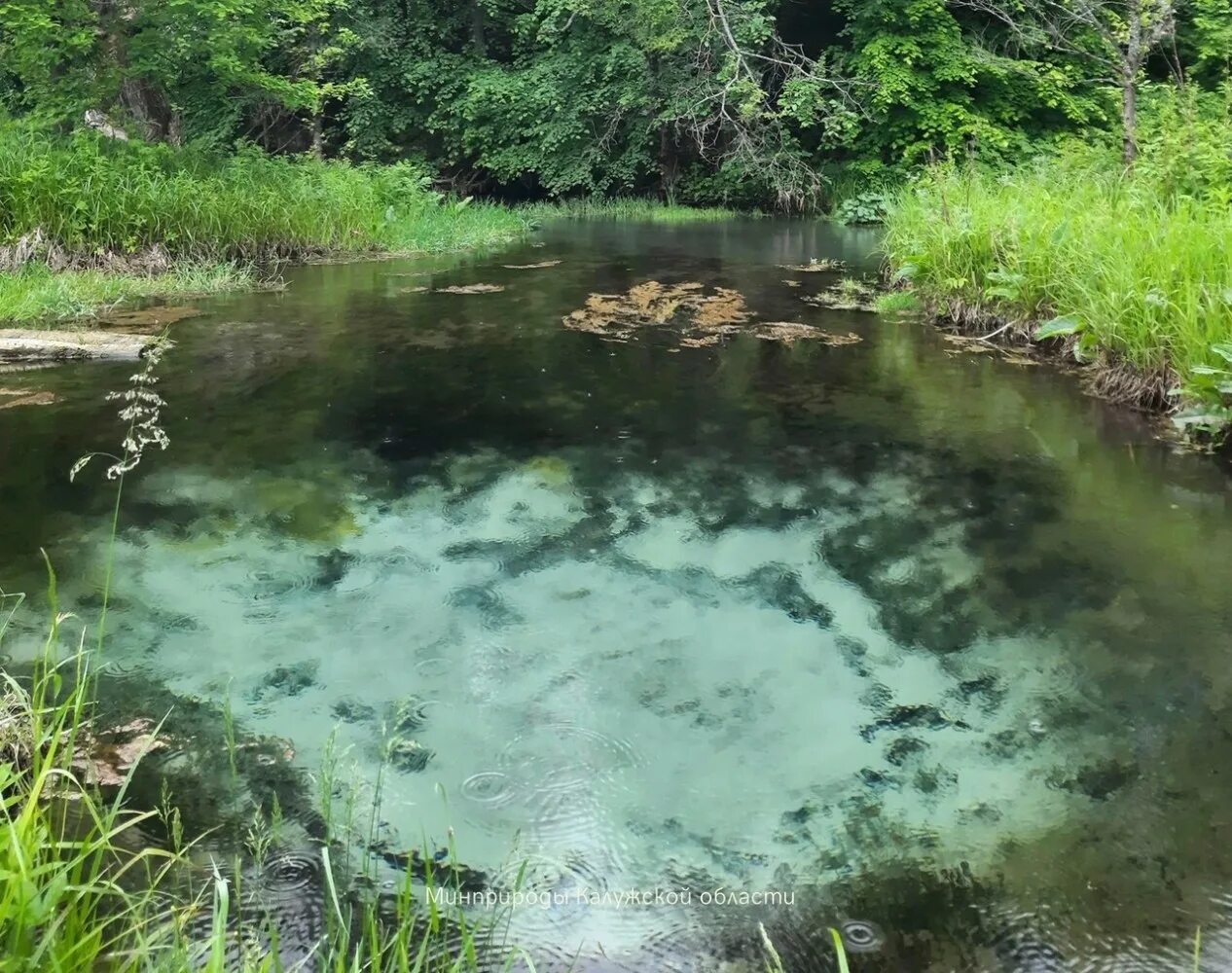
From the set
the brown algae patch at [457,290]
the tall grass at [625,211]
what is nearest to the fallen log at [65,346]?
the brown algae patch at [457,290]

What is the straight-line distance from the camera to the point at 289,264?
9789mm

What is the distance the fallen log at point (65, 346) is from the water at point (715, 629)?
0.34m

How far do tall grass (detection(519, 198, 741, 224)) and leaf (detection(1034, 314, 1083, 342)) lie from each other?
36.3 feet

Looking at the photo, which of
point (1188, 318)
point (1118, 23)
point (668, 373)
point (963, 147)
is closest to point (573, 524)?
point (668, 373)

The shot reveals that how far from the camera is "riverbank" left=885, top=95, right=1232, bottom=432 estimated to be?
466cm

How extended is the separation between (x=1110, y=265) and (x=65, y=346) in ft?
19.6

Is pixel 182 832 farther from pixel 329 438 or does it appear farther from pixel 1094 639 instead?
pixel 329 438

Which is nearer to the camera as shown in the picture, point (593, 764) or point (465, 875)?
point (465, 875)

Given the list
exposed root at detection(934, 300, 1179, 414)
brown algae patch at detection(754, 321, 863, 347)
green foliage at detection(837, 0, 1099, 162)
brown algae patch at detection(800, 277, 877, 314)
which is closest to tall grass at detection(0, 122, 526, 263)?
brown algae patch at detection(800, 277, 877, 314)

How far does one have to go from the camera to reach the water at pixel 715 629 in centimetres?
203

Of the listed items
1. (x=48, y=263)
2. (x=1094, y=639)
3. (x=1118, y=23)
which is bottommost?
(x=1094, y=639)

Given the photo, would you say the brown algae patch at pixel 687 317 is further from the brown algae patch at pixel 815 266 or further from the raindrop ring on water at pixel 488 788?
the raindrop ring on water at pixel 488 788

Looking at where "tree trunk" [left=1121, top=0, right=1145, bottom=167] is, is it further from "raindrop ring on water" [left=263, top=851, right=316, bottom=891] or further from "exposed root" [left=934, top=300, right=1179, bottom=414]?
"raindrop ring on water" [left=263, top=851, right=316, bottom=891]

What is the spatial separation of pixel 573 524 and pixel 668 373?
2.37 metres
